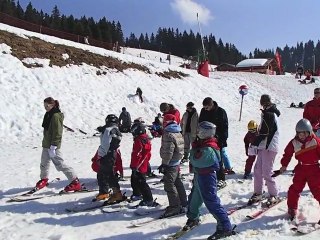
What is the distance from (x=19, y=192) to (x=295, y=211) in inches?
227

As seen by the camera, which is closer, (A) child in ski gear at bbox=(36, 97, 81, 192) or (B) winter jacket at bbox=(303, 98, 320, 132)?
(A) child in ski gear at bbox=(36, 97, 81, 192)

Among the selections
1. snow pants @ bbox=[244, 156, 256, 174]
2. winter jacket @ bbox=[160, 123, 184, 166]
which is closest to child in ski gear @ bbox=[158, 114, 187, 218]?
winter jacket @ bbox=[160, 123, 184, 166]

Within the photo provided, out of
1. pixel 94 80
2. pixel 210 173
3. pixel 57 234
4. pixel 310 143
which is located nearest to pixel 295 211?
pixel 310 143

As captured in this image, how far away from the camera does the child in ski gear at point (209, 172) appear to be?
5.89 meters

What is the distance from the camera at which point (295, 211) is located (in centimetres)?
645

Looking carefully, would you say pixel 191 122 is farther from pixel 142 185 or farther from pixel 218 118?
pixel 142 185

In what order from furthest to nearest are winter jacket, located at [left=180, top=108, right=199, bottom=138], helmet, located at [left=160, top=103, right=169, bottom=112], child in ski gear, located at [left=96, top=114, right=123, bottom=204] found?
winter jacket, located at [left=180, top=108, right=199, bottom=138] < helmet, located at [left=160, top=103, right=169, bottom=112] < child in ski gear, located at [left=96, top=114, right=123, bottom=204]

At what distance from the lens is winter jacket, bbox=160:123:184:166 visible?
689 cm

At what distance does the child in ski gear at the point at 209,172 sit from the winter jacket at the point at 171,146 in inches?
31.2

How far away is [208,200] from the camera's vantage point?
595 cm

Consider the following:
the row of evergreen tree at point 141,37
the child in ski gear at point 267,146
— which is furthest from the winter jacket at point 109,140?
the row of evergreen tree at point 141,37

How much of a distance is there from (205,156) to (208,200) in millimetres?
648

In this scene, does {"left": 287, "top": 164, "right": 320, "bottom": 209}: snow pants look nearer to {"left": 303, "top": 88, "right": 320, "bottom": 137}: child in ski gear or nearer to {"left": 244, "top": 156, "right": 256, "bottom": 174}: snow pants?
{"left": 244, "top": 156, "right": 256, "bottom": 174}: snow pants

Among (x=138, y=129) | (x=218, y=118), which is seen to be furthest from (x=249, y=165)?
(x=138, y=129)
